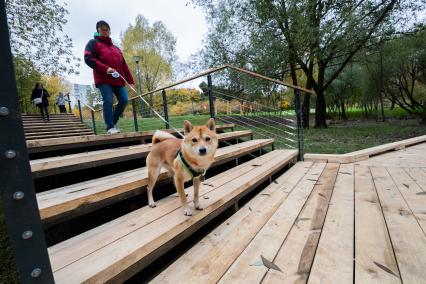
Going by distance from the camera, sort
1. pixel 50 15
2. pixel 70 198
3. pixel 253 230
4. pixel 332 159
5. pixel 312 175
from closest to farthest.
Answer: pixel 70 198
pixel 253 230
pixel 312 175
pixel 332 159
pixel 50 15

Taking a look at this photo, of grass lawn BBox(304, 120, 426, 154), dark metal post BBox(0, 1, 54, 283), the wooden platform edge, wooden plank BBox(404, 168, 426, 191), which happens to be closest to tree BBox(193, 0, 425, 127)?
grass lawn BBox(304, 120, 426, 154)

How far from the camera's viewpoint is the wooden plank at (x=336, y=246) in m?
1.24

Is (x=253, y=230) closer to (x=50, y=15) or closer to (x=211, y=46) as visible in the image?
(x=211, y=46)

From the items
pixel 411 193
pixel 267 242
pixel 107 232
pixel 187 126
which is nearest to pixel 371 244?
pixel 267 242

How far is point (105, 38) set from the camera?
11.1 feet

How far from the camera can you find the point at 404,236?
158cm

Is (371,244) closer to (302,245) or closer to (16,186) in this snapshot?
(302,245)

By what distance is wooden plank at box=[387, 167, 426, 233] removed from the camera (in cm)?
187

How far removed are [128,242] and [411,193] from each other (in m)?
2.63

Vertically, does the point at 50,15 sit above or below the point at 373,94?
above

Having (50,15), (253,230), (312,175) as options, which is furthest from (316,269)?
(50,15)

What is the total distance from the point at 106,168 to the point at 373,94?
21.0 m

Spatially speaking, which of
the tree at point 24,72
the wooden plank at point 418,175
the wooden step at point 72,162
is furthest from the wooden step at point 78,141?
the tree at point 24,72

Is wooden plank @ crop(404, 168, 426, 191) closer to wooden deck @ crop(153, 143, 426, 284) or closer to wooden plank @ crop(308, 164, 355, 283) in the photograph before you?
wooden deck @ crop(153, 143, 426, 284)
